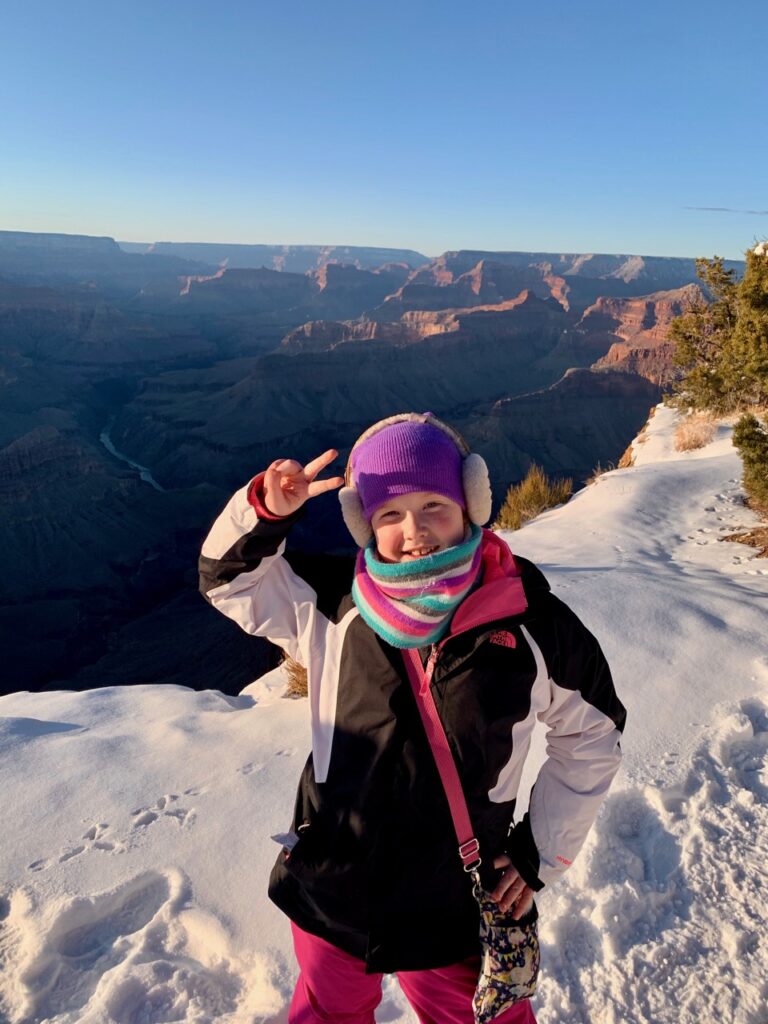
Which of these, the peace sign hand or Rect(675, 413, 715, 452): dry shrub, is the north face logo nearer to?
the peace sign hand

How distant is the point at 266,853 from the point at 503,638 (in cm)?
180

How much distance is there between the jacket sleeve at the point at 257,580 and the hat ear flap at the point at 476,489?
457 millimetres

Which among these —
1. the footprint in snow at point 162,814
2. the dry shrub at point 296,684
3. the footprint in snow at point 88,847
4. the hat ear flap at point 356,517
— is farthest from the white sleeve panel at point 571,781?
the dry shrub at point 296,684

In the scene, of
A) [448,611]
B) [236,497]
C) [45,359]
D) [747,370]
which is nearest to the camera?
[448,611]


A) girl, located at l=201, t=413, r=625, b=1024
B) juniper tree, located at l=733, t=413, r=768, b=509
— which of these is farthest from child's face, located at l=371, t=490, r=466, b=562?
juniper tree, located at l=733, t=413, r=768, b=509

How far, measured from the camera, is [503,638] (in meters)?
1.52

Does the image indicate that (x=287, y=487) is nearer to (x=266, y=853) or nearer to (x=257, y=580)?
(x=257, y=580)

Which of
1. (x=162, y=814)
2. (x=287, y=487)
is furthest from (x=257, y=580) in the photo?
(x=162, y=814)

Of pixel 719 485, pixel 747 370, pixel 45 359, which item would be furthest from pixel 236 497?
pixel 45 359

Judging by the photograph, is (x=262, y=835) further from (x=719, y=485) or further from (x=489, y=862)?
(x=719, y=485)

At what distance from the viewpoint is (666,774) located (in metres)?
2.84

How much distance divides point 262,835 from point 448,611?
6.06 ft

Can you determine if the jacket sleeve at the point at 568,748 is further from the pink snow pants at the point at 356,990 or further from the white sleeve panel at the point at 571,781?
the pink snow pants at the point at 356,990

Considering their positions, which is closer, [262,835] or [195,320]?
[262,835]
